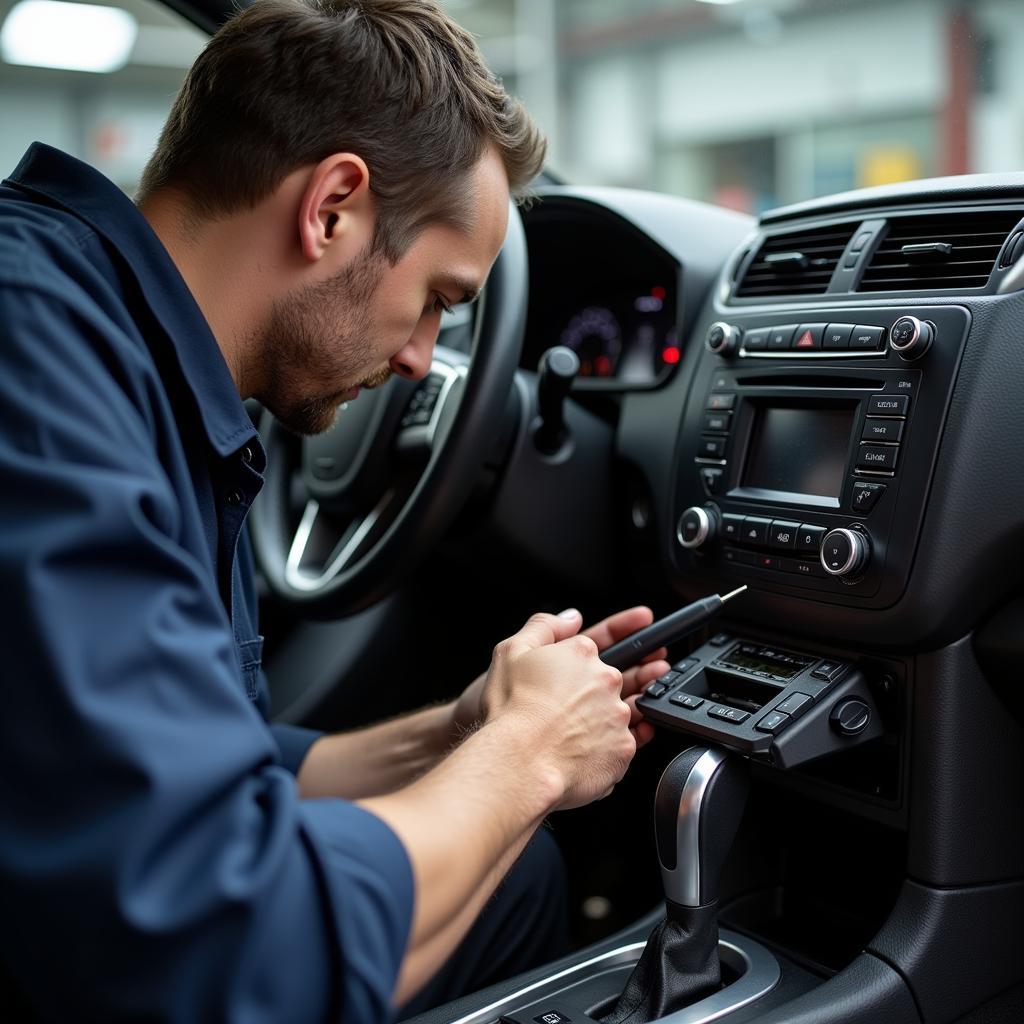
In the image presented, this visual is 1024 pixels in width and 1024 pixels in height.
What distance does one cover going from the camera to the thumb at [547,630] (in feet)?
3.11

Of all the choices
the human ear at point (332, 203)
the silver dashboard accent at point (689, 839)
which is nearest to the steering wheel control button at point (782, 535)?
the silver dashboard accent at point (689, 839)

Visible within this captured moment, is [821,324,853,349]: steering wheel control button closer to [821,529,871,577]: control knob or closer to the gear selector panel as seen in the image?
[821,529,871,577]: control knob

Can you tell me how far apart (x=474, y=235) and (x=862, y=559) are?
42 centimetres

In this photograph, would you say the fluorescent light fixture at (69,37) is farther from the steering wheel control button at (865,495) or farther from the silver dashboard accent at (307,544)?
the steering wheel control button at (865,495)

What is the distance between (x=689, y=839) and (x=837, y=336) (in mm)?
455

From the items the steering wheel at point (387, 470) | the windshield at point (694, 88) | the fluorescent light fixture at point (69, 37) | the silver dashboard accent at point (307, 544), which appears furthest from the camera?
the windshield at point (694, 88)

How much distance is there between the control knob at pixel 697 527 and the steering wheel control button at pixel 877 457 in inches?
7.1

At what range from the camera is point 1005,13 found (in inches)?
81.2

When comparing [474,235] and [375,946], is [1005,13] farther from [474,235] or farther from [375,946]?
[375,946]

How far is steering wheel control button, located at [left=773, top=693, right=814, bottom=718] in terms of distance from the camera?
0.97 metres

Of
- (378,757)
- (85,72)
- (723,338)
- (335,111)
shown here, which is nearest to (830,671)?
(723,338)

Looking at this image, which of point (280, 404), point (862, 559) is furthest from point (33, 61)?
point (862, 559)

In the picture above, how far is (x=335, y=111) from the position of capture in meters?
0.92

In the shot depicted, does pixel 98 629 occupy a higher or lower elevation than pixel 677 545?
higher
